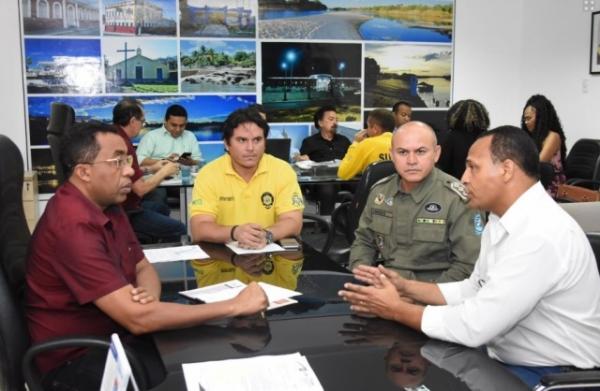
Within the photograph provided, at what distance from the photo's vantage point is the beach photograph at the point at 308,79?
6852 millimetres

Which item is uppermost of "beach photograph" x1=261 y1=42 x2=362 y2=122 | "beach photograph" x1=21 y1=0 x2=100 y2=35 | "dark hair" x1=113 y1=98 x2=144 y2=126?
"beach photograph" x1=21 y1=0 x2=100 y2=35

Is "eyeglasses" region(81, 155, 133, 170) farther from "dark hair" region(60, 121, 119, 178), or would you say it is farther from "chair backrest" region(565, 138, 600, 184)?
"chair backrest" region(565, 138, 600, 184)

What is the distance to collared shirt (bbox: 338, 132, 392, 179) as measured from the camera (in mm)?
4773

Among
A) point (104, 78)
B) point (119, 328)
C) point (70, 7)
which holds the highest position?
point (70, 7)

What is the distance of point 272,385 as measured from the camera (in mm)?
1325

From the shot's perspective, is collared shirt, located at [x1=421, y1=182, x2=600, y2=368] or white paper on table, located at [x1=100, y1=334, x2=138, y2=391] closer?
white paper on table, located at [x1=100, y1=334, x2=138, y2=391]

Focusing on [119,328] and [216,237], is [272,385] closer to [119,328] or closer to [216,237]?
[119,328]

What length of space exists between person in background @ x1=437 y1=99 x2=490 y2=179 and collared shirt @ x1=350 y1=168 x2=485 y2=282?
2069 mm

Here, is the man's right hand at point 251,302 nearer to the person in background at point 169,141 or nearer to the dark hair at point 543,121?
the person in background at point 169,141

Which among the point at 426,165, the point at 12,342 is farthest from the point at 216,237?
the point at 12,342

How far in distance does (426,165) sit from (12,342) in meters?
1.67

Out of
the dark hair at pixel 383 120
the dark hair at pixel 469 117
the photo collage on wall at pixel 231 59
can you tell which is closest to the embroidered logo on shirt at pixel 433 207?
the dark hair at pixel 469 117

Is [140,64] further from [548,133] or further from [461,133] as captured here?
[548,133]

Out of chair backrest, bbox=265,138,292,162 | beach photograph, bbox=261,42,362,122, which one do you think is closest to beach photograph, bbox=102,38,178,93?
beach photograph, bbox=261,42,362,122
